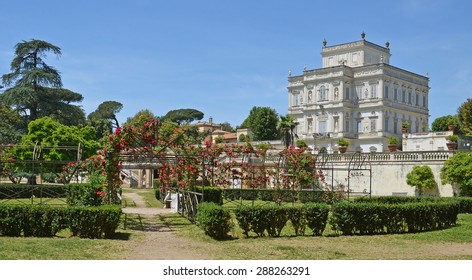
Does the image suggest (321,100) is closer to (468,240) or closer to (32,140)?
(32,140)

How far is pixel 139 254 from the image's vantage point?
12.1 m

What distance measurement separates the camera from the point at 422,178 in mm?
31719

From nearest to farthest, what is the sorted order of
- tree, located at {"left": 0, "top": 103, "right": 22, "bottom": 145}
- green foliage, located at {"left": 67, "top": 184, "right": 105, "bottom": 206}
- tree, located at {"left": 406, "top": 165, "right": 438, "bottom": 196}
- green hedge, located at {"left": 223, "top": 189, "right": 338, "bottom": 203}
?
green foliage, located at {"left": 67, "top": 184, "right": 105, "bottom": 206} < green hedge, located at {"left": 223, "top": 189, "right": 338, "bottom": 203} < tree, located at {"left": 406, "top": 165, "right": 438, "bottom": 196} < tree, located at {"left": 0, "top": 103, "right": 22, "bottom": 145}

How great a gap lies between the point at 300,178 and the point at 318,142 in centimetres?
4102

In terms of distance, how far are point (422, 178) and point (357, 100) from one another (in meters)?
35.8

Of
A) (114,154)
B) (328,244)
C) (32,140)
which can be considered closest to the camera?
(328,244)

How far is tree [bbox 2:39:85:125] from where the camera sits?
143ft

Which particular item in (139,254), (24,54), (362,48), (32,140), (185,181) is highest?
(362,48)

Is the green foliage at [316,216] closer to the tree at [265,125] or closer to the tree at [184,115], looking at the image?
the tree at [265,125]

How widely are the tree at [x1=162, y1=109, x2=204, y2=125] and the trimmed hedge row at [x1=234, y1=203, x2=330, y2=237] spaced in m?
91.1

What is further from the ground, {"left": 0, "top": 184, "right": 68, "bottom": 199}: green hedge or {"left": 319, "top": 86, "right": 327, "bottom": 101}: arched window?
{"left": 319, "top": 86, "right": 327, "bottom": 101}: arched window

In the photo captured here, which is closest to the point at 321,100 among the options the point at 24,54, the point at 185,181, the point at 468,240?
the point at 24,54

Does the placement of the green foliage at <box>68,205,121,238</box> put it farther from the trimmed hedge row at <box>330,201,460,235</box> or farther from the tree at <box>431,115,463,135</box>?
the tree at <box>431,115,463,135</box>

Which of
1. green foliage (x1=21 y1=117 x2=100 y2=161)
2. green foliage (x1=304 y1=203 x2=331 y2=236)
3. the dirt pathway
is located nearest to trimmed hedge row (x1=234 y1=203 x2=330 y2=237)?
green foliage (x1=304 y1=203 x2=331 y2=236)
